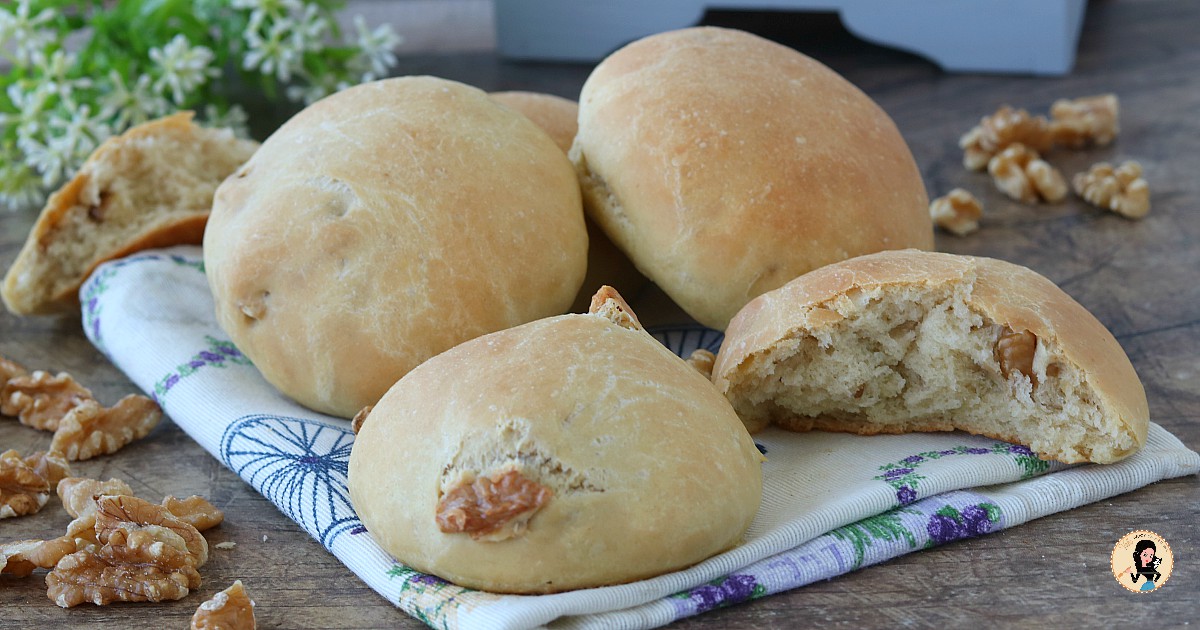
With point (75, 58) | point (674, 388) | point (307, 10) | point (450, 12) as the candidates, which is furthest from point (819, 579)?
point (450, 12)

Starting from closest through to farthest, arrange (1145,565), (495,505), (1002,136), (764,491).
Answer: (495,505), (1145,565), (764,491), (1002,136)

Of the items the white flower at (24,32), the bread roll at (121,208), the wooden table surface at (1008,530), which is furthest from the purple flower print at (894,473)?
the white flower at (24,32)

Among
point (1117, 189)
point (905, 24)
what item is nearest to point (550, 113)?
point (1117, 189)

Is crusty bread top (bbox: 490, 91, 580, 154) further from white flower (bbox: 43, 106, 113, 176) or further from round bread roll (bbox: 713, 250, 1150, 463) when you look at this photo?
white flower (bbox: 43, 106, 113, 176)

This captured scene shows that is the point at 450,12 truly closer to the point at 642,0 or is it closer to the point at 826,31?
the point at 642,0

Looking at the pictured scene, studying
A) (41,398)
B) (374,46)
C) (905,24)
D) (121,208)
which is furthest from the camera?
(905,24)

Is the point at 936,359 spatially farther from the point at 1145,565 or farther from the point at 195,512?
the point at 195,512
